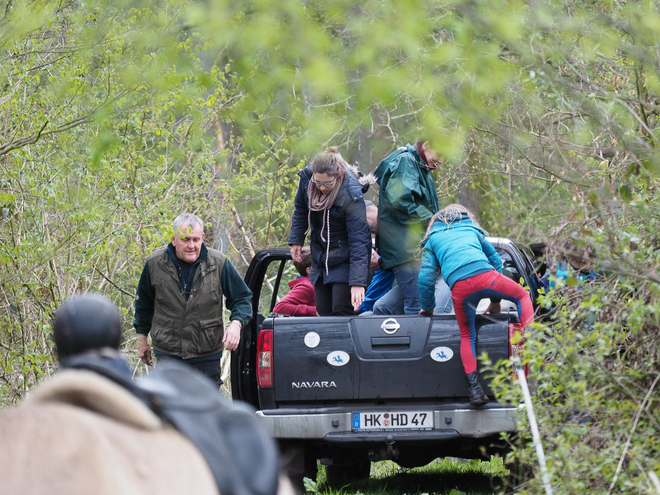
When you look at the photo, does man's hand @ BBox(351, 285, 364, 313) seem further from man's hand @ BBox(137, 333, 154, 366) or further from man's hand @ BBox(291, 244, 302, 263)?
man's hand @ BBox(137, 333, 154, 366)

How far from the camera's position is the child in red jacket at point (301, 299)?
761 cm

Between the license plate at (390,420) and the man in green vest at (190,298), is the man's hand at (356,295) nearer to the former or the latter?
the license plate at (390,420)

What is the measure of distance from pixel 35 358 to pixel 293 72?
4.67 metres

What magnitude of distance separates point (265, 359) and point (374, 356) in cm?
80

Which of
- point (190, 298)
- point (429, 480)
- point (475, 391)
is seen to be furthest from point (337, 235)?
point (429, 480)

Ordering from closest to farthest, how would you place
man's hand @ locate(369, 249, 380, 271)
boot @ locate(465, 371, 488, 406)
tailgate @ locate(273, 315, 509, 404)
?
boot @ locate(465, 371, 488, 406) → tailgate @ locate(273, 315, 509, 404) → man's hand @ locate(369, 249, 380, 271)

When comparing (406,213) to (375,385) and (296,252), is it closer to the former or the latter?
(296,252)

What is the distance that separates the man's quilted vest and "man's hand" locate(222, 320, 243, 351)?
342 millimetres

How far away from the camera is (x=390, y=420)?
6.44m

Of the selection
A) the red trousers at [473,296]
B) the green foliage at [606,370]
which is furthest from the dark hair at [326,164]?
the green foliage at [606,370]

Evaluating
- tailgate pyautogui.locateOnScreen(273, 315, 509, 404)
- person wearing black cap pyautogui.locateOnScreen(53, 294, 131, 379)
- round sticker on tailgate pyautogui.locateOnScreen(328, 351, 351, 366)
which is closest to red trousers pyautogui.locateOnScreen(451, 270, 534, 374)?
tailgate pyautogui.locateOnScreen(273, 315, 509, 404)

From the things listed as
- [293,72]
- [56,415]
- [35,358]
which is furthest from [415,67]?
[35,358]

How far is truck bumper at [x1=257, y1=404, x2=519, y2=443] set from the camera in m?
6.24

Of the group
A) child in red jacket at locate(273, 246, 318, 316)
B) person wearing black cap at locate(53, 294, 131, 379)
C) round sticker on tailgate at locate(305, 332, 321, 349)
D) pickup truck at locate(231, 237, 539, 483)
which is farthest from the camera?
child in red jacket at locate(273, 246, 318, 316)
